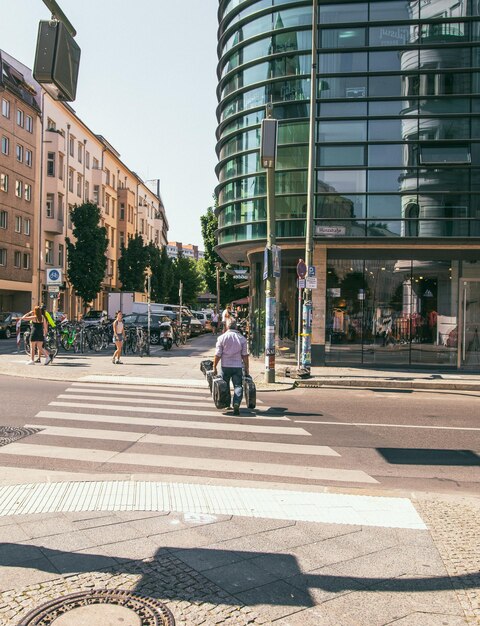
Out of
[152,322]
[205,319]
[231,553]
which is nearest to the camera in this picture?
[231,553]

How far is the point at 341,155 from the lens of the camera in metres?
20.2

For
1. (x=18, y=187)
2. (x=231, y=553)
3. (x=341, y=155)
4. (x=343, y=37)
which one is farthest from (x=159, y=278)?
(x=231, y=553)

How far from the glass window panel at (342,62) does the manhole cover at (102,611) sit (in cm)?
1941

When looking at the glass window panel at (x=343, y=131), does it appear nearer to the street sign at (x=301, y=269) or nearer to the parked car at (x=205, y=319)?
the street sign at (x=301, y=269)

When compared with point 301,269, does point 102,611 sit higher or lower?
lower

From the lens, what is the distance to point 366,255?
2030cm

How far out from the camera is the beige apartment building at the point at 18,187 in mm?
43531

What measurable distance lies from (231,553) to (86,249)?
45.0 m

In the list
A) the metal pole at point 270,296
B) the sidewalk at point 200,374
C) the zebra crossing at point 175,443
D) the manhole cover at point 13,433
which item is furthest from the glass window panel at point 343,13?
the manhole cover at point 13,433

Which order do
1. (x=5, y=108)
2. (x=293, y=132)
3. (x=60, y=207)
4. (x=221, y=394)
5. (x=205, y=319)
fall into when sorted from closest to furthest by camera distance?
(x=221, y=394) → (x=293, y=132) → (x=5, y=108) → (x=60, y=207) → (x=205, y=319)

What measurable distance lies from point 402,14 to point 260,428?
16000 mm

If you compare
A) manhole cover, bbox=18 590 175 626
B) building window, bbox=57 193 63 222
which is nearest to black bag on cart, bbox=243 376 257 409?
manhole cover, bbox=18 590 175 626

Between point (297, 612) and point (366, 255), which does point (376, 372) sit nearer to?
point (366, 255)

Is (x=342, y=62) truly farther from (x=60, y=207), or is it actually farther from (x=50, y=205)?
(x=60, y=207)
